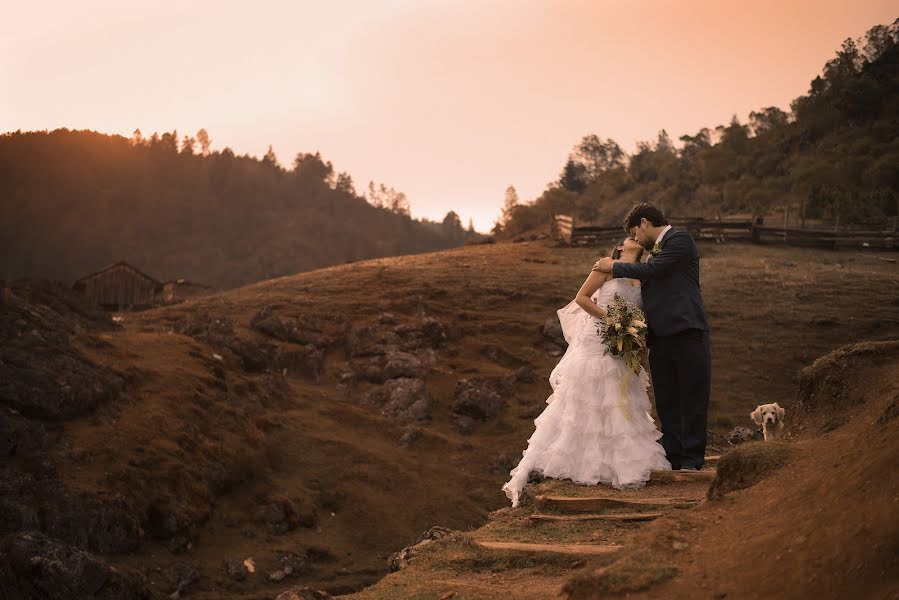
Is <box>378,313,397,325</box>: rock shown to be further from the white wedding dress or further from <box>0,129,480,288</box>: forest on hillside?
<box>0,129,480,288</box>: forest on hillside

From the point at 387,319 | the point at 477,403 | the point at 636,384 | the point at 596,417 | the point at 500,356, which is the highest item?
the point at 636,384

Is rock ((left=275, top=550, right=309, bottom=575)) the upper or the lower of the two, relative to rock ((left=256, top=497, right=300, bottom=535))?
lower

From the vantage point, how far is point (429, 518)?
1966 cm

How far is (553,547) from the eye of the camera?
21.5 feet

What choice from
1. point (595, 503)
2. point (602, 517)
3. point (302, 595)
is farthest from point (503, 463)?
point (302, 595)

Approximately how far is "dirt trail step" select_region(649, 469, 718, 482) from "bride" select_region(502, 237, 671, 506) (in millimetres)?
92

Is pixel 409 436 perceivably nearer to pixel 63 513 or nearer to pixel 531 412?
pixel 531 412

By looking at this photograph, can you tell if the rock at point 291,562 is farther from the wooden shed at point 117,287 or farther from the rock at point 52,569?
the wooden shed at point 117,287

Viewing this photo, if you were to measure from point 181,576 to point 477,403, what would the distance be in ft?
38.7

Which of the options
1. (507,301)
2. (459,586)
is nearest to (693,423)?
(459,586)

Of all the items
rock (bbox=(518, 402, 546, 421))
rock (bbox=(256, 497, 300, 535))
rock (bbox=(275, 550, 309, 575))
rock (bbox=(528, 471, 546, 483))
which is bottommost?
rock (bbox=(275, 550, 309, 575))

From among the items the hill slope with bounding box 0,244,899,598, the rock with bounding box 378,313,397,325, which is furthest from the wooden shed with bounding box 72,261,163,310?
the rock with bounding box 378,313,397,325

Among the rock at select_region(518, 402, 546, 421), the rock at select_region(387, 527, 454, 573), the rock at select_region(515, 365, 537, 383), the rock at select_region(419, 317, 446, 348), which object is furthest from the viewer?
the rock at select_region(419, 317, 446, 348)

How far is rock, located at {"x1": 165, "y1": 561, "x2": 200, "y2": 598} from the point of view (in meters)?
15.0
